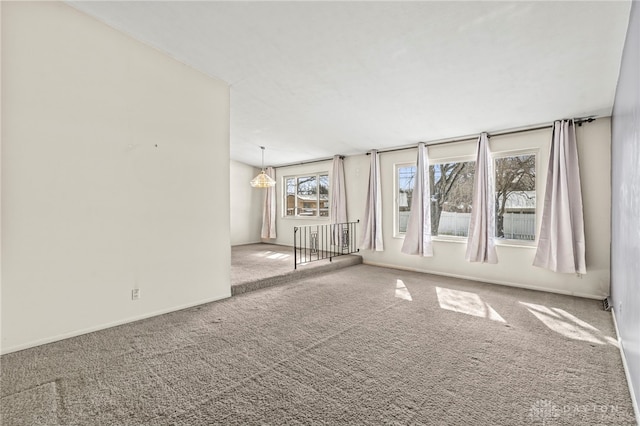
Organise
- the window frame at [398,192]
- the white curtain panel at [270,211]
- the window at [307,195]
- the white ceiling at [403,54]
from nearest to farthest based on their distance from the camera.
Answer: the white ceiling at [403,54] < the window frame at [398,192] < the window at [307,195] < the white curtain panel at [270,211]

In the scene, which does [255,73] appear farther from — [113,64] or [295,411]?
[295,411]

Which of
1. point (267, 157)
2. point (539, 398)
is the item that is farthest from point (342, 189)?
point (539, 398)

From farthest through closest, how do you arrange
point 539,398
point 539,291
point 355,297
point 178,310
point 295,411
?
1. point 539,291
2. point 355,297
3. point 178,310
4. point 539,398
5. point 295,411

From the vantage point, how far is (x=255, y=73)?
11.4ft

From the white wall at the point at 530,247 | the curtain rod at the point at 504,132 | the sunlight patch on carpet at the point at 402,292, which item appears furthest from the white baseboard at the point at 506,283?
the curtain rod at the point at 504,132

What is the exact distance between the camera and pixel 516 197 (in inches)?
175

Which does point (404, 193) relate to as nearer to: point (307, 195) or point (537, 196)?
point (537, 196)

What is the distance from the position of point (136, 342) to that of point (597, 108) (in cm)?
567

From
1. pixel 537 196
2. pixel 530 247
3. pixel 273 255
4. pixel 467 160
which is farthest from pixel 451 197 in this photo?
pixel 273 255

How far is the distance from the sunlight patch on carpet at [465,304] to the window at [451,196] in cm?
140

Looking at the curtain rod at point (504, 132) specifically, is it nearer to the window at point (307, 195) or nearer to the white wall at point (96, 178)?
the window at point (307, 195)

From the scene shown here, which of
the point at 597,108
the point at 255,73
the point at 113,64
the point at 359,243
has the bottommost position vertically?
the point at 359,243

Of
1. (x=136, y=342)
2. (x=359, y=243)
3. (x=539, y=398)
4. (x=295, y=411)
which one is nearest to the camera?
(x=295, y=411)

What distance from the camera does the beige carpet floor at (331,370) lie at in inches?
65.2
